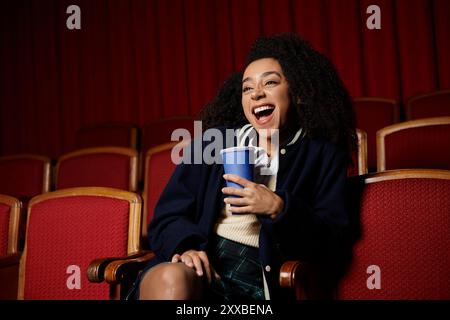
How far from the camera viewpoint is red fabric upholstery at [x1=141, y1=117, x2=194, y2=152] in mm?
2004

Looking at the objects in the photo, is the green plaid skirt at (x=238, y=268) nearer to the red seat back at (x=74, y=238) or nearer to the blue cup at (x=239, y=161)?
the blue cup at (x=239, y=161)

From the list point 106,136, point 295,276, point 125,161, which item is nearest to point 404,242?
point 295,276

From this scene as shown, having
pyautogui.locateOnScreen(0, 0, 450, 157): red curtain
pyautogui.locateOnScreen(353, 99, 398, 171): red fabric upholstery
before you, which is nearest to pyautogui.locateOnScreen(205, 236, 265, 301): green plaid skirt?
pyautogui.locateOnScreen(353, 99, 398, 171): red fabric upholstery

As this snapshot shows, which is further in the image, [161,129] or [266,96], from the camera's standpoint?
[161,129]

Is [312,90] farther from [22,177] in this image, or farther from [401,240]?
[22,177]

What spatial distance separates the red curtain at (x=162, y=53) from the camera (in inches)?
84.3

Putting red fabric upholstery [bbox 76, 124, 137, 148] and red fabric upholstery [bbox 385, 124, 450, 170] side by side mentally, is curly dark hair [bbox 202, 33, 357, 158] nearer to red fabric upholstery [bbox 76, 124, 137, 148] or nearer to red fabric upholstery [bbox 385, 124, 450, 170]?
red fabric upholstery [bbox 385, 124, 450, 170]

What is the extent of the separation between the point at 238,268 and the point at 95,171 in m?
0.87

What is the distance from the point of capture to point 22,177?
174 cm

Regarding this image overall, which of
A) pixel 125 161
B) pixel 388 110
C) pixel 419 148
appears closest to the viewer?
pixel 419 148

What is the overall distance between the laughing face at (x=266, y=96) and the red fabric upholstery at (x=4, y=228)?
667 millimetres

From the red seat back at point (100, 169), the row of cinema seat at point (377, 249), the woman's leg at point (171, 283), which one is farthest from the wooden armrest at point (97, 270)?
the red seat back at point (100, 169)

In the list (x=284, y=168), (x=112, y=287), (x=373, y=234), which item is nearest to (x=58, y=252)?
(x=112, y=287)

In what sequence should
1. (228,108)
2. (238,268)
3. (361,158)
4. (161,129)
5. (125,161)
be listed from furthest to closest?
(161,129)
(125,161)
(361,158)
(228,108)
(238,268)
